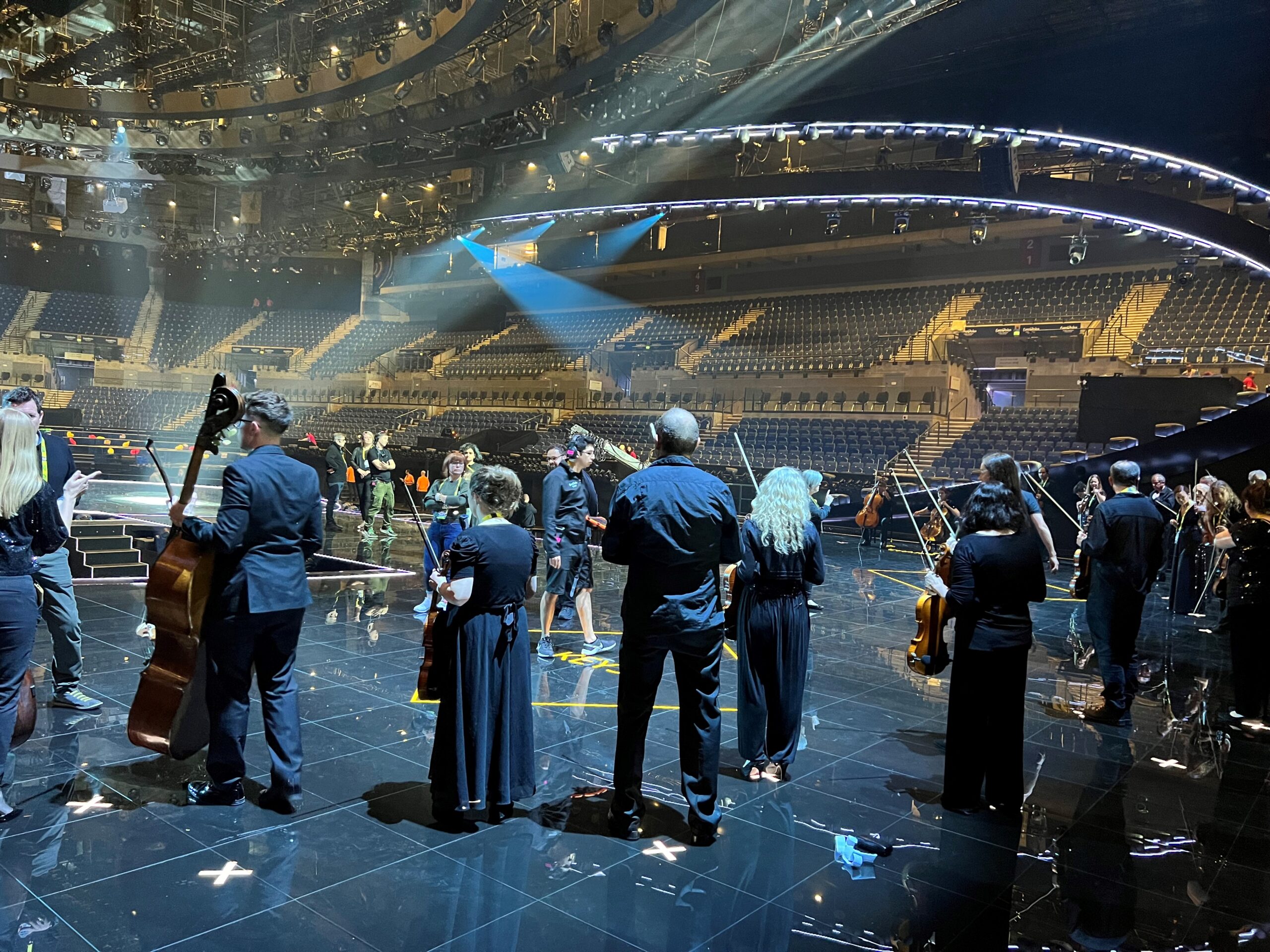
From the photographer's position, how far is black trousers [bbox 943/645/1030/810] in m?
3.80

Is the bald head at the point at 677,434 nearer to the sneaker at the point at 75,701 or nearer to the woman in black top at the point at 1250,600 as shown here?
the sneaker at the point at 75,701

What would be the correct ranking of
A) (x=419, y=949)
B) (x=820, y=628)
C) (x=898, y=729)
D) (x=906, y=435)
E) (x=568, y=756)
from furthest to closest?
(x=906, y=435) < (x=820, y=628) < (x=898, y=729) < (x=568, y=756) < (x=419, y=949)

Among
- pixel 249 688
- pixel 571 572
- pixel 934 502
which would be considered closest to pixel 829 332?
pixel 934 502

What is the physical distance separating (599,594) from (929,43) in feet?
19.4

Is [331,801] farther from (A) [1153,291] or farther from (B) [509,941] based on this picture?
(A) [1153,291]

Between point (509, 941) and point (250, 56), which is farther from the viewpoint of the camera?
Answer: point (250, 56)

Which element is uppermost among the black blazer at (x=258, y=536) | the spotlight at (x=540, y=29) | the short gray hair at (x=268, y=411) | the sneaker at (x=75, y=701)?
the spotlight at (x=540, y=29)

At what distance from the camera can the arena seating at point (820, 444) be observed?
19.2 m

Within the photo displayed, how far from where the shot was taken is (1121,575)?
17.4 ft

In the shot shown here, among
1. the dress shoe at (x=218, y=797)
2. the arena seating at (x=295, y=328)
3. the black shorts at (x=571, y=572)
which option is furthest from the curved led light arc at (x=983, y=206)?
the arena seating at (x=295, y=328)

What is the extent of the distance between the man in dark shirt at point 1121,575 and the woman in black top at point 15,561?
5416 millimetres

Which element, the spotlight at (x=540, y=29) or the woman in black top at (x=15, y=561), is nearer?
the woman in black top at (x=15, y=561)

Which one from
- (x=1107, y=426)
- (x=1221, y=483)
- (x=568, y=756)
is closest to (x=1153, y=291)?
(x=1107, y=426)

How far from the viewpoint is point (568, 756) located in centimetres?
435
